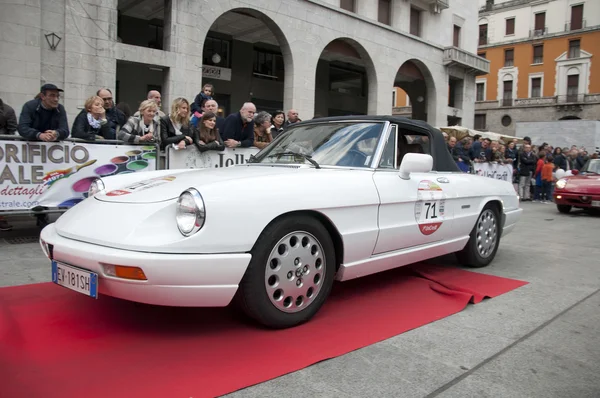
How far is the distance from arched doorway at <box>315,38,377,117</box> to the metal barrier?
53.0ft

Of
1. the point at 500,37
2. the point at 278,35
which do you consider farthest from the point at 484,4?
the point at 278,35

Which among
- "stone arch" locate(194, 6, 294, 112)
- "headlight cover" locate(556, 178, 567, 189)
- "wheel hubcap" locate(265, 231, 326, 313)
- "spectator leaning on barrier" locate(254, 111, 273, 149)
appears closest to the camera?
"wheel hubcap" locate(265, 231, 326, 313)

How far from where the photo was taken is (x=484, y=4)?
2103 inches

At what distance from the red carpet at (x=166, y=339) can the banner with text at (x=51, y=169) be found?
2259mm

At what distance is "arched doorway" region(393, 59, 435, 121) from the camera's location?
81.0 feet

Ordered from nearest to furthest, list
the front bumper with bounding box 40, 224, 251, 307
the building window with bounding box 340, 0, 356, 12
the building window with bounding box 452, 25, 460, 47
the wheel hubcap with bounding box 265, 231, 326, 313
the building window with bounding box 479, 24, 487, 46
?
the front bumper with bounding box 40, 224, 251, 307 → the wheel hubcap with bounding box 265, 231, 326, 313 → the building window with bounding box 340, 0, 356, 12 → the building window with bounding box 452, 25, 460, 47 → the building window with bounding box 479, 24, 487, 46

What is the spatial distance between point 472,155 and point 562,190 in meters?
2.86

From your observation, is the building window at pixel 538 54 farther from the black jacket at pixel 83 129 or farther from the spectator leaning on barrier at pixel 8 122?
the spectator leaning on barrier at pixel 8 122

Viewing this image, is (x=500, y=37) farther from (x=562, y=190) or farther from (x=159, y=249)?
(x=159, y=249)

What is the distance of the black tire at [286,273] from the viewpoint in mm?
2908

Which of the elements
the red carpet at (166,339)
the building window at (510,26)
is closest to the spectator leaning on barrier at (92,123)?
the red carpet at (166,339)

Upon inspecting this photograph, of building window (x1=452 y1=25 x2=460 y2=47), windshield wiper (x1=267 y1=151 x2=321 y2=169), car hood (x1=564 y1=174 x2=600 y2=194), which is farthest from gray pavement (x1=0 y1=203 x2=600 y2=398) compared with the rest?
building window (x1=452 y1=25 x2=460 y2=47)

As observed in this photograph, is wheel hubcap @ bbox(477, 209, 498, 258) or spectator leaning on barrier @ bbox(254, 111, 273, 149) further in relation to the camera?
spectator leaning on barrier @ bbox(254, 111, 273, 149)

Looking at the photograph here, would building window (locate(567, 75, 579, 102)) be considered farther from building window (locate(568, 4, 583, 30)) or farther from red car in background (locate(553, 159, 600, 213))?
red car in background (locate(553, 159, 600, 213))
